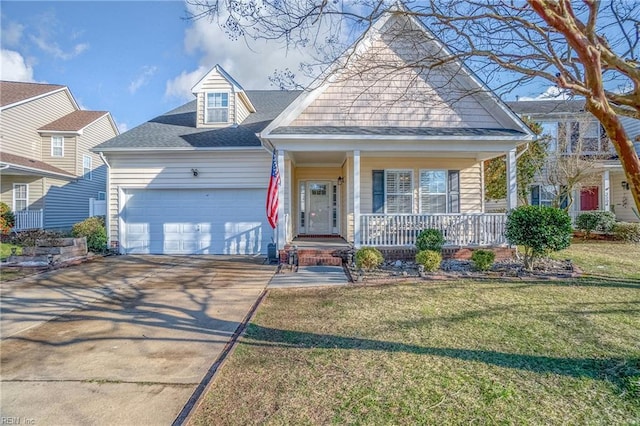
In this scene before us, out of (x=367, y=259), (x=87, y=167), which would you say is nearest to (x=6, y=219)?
(x=87, y=167)

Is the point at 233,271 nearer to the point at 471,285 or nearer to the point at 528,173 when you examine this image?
the point at 471,285

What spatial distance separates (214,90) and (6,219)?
11.0 metres

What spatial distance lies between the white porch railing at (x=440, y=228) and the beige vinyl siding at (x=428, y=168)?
5.42 ft

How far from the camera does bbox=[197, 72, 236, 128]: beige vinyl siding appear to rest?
11.8 metres

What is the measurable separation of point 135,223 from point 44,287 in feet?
14.9

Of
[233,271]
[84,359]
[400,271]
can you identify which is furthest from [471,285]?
[84,359]

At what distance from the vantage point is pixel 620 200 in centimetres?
1705

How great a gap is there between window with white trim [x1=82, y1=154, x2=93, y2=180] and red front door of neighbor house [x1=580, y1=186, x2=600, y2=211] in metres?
27.1

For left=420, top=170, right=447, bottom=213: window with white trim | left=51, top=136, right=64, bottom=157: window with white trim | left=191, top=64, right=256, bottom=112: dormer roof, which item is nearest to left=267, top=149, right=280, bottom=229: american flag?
left=191, top=64, right=256, bottom=112: dormer roof

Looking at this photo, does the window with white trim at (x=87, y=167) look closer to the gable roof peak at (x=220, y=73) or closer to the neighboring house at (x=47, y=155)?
the neighboring house at (x=47, y=155)

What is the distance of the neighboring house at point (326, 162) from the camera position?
29.8 ft

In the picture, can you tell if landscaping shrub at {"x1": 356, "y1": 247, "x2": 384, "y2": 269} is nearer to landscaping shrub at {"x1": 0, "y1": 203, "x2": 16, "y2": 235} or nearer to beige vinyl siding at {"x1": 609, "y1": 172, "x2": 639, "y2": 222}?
landscaping shrub at {"x1": 0, "y1": 203, "x2": 16, "y2": 235}

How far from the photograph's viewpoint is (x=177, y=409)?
2717 mm

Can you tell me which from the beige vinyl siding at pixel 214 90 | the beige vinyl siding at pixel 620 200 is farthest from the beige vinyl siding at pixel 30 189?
the beige vinyl siding at pixel 620 200
